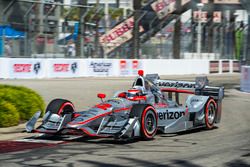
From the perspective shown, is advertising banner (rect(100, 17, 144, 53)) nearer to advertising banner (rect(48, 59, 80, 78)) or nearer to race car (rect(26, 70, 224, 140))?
advertising banner (rect(48, 59, 80, 78))

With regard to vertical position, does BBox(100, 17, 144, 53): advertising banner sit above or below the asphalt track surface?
above

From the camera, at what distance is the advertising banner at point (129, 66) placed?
32.7 meters

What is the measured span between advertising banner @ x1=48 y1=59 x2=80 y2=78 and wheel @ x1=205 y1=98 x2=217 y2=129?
54.0 feet

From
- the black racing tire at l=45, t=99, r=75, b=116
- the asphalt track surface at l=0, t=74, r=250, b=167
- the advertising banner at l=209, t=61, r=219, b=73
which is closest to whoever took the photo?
the asphalt track surface at l=0, t=74, r=250, b=167

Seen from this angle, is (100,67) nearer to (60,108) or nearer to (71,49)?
(71,49)

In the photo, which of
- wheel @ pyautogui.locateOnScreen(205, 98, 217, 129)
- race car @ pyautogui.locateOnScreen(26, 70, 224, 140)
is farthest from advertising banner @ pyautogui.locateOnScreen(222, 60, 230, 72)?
wheel @ pyautogui.locateOnScreen(205, 98, 217, 129)

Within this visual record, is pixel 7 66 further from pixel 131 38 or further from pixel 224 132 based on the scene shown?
pixel 224 132

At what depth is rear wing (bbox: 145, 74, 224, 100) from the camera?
12.9 metres

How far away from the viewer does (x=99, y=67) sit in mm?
31156

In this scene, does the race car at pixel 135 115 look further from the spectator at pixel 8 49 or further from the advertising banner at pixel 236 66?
the advertising banner at pixel 236 66

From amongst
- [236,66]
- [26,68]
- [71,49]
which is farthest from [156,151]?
[236,66]

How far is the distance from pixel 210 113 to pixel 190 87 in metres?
0.87

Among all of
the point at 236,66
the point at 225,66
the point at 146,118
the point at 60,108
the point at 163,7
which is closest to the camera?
the point at 146,118

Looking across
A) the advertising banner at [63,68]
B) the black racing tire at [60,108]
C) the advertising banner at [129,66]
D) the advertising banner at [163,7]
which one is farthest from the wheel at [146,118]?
the advertising banner at [163,7]
